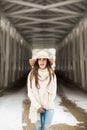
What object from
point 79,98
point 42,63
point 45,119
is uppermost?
point 42,63

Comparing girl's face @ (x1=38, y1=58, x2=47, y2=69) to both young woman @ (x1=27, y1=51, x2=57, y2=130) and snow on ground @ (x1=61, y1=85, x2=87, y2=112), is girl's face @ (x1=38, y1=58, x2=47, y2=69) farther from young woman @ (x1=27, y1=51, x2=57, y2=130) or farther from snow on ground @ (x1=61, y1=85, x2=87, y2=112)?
snow on ground @ (x1=61, y1=85, x2=87, y2=112)

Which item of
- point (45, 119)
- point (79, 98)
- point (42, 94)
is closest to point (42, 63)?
point (42, 94)

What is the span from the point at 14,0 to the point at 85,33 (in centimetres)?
434

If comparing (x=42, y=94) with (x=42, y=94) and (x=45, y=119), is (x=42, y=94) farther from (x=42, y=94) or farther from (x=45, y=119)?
(x=45, y=119)

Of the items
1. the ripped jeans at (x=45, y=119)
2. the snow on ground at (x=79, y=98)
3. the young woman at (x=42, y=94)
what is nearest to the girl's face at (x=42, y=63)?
the young woman at (x=42, y=94)

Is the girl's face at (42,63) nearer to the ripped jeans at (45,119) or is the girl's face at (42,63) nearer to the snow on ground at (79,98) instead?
the ripped jeans at (45,119)

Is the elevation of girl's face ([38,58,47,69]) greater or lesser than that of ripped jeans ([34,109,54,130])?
greater

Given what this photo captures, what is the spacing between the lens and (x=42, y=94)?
339 cm

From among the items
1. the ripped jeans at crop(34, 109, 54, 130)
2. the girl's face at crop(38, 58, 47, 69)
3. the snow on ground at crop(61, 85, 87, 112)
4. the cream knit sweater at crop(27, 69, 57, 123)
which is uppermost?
the girl's face at crop(38, 58, 47, 69)

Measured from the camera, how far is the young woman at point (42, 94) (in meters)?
3.38

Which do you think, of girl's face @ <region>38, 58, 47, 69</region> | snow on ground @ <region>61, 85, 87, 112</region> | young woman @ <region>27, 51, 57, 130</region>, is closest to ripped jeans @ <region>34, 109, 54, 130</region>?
young woman @ <region>27, 51, 57, 130</region>

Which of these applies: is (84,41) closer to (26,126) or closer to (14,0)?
(14,0)

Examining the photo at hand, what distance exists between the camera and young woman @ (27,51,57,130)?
338 centimetres

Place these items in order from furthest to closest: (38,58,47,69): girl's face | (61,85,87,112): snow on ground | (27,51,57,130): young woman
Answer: (61,85,87,112): snow on ground → (38,58,47,69): girl's face → (27,51,57,130): young woman
